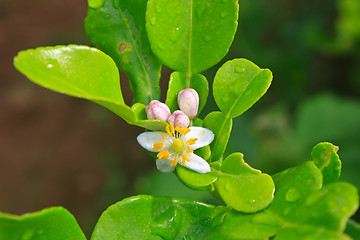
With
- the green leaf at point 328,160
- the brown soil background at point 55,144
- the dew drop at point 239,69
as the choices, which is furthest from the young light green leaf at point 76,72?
the brown soil background at point 55,144

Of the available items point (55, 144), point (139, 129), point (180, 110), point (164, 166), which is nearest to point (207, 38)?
point (180, 110)

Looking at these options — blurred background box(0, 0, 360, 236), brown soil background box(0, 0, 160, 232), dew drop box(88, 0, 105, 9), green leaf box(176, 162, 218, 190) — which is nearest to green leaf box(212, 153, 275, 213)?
green leaf box(176, 162, 218, 190)

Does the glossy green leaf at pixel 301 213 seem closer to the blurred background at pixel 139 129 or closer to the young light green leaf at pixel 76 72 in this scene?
the young light green leaf at pixel 76 72

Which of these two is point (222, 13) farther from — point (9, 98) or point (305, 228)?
point (9, 98)

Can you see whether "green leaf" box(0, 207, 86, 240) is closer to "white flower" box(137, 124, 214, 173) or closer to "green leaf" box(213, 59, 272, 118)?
"white flower" box(137, 124, 214, 173)

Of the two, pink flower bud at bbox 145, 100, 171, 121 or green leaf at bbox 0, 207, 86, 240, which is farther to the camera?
pink flower bud at bbox 145, 100, 171, 121

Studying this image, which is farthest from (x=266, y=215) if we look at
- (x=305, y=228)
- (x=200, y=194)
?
(x=200, y=194)

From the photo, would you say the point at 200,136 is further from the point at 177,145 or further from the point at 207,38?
the point at 207,38
